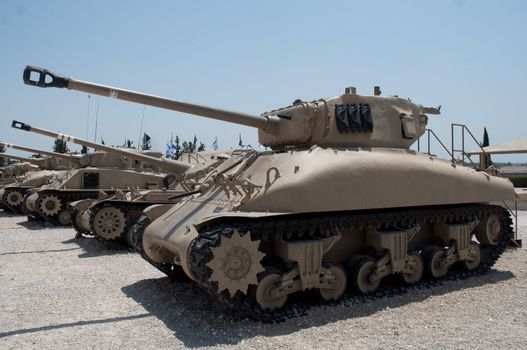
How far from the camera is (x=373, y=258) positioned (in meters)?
8.99

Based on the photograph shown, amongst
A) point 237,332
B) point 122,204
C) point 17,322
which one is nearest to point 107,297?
point 17,322

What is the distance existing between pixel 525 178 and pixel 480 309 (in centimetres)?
3223

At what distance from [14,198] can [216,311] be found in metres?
21.8

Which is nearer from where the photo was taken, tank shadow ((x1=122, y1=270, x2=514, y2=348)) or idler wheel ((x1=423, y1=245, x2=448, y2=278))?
tank shadow ((x1=122, y1=270, x2=514, y2=348))

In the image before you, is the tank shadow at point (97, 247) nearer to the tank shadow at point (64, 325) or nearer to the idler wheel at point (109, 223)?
the idler wheel at point (109, 223)

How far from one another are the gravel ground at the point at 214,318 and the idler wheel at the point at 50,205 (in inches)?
338

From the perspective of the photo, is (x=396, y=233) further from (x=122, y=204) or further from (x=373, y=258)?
(x=122, y=204)

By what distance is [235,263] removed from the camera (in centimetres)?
732

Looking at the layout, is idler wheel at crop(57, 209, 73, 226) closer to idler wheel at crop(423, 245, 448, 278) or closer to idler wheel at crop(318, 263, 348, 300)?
idler wheel at crop(318, 263, 348, 300)

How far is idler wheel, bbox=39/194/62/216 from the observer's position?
64.7 feet

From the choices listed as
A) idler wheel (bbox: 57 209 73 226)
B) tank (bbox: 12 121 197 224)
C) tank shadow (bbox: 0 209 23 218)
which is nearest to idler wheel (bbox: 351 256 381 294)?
tank (bbox: 12 121 197 224)

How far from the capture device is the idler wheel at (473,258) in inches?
421

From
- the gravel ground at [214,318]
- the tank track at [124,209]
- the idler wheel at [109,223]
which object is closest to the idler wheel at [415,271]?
the gravel ground at [214,318]

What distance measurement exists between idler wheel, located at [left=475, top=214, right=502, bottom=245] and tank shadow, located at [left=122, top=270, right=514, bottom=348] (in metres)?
0.96
